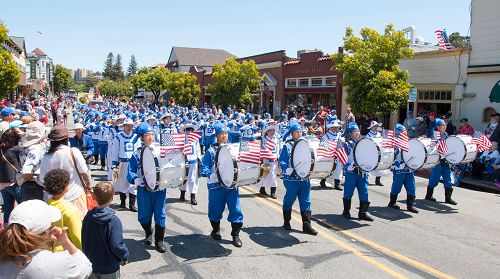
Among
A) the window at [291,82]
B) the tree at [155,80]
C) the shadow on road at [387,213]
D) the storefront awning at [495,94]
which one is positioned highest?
the tree at [155,80]

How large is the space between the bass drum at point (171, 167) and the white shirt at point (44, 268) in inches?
138

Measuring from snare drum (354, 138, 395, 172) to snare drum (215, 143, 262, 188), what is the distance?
2332 millimetres

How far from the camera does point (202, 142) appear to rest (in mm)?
16859

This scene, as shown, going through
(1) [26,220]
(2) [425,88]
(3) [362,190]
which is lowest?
(3) [362,190]

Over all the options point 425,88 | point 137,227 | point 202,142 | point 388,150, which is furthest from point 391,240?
point 425,88

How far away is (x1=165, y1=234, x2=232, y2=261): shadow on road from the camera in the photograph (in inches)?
266

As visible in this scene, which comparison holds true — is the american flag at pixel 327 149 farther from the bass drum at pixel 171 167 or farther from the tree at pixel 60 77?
the tree at pixel 60 77

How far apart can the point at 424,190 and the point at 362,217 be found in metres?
4.23

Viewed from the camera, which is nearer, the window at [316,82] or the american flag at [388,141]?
the american flag at [388,141]

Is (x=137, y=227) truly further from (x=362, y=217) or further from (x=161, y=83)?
(x=161, y=83)

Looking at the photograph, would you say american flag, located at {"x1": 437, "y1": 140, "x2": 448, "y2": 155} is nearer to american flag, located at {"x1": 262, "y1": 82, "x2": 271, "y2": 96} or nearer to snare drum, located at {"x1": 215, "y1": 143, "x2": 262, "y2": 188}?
snare drum, located at {"x1": 215, "y1": 143, "x2": 262, "y2": 188}

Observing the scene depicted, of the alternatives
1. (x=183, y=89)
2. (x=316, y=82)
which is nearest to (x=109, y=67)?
(x=183, y=89)

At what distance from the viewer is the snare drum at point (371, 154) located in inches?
327

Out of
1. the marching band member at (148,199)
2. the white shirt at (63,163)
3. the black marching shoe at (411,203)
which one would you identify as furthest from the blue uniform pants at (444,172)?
the white shirt at (63,163)
